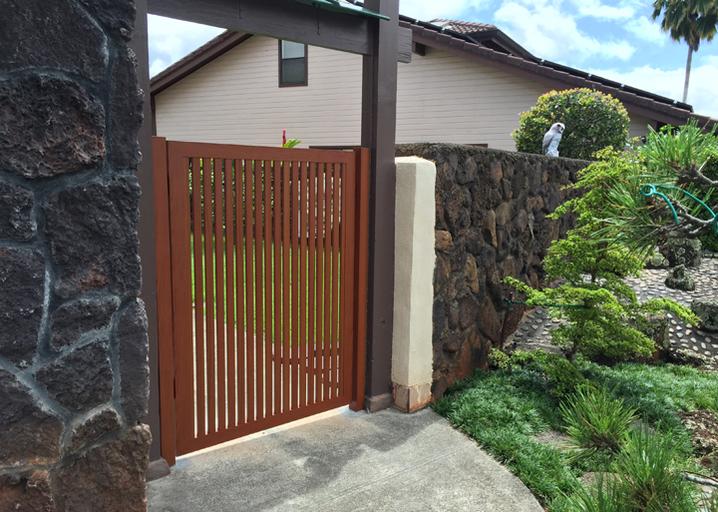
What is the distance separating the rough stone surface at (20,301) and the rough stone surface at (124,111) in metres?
0.42

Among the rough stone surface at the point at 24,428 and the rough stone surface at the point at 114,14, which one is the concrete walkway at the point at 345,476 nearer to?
the rough stone surface at the point at 24,428

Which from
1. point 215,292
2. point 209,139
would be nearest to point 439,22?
point 209,139

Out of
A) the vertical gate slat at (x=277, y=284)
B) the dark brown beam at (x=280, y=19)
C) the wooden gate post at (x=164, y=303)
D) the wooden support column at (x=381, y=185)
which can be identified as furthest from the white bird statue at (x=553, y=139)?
the wooden gate post at (x=164, y=303)

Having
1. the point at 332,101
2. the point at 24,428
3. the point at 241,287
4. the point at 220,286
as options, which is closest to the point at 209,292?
the point at 220,286

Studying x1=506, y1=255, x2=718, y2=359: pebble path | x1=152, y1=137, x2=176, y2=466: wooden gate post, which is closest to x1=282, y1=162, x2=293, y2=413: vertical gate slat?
x1=152, y1=137, x2=176, y2=466: wooden gate post

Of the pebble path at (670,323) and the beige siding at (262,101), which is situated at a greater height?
the beige siding at (262,101)

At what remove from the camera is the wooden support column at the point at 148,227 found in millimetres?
2994

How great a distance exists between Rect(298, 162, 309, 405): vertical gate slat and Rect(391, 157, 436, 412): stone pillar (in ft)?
2.57

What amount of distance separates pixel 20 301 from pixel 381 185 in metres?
2.96

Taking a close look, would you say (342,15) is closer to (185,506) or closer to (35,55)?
(35,55)

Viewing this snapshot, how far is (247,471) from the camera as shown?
3555 millimetres

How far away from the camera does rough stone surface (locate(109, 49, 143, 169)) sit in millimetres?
1897

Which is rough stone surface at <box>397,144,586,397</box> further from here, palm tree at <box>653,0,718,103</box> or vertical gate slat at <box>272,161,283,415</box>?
palm tree at <box>653,0,718,103</box>

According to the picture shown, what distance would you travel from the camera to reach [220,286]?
3.69 m
